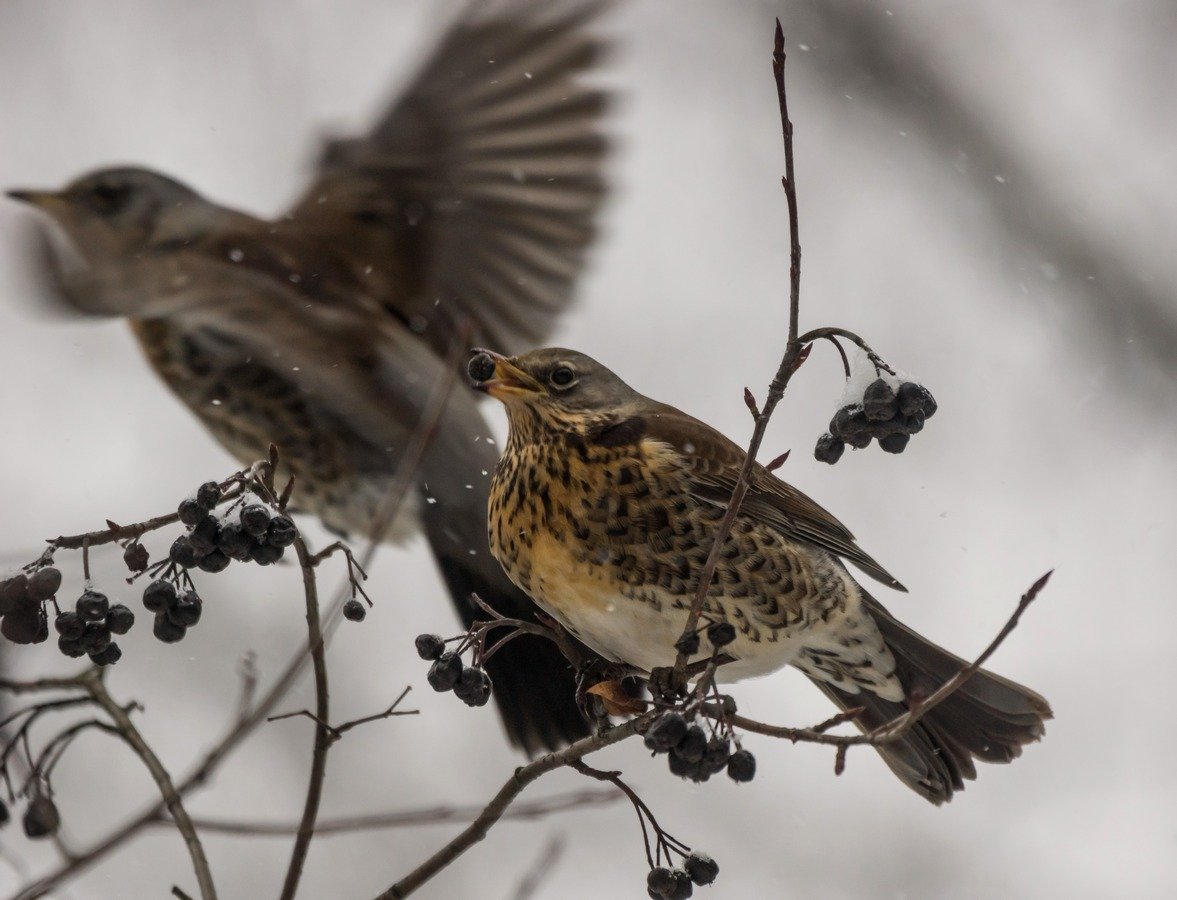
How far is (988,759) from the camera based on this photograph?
2.41m

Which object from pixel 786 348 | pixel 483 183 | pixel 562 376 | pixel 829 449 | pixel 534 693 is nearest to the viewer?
pixel 786 348

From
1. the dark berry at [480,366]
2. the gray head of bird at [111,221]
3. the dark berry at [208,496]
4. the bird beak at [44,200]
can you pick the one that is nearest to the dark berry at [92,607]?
the dark berry at [208,496]

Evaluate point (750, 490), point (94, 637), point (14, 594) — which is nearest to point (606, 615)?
point (750, 490)

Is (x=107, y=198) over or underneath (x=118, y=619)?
over

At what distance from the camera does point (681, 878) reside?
1.68m

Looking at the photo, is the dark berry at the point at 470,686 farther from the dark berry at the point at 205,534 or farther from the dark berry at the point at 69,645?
the dark berry at the point at 69,645

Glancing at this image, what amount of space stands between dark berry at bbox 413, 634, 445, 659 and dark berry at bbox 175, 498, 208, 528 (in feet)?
1.07

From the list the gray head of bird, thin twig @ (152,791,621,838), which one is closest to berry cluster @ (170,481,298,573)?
thin twig @ (152,791,621,838)

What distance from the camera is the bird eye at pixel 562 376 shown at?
7.35 feet

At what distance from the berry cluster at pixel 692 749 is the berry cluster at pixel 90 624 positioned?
704mm

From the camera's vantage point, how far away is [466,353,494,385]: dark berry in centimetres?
195

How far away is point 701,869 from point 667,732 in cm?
34

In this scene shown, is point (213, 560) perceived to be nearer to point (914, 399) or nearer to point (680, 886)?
point (680, 886)

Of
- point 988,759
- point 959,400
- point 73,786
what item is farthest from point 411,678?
point 988,759
